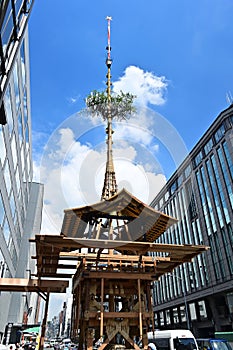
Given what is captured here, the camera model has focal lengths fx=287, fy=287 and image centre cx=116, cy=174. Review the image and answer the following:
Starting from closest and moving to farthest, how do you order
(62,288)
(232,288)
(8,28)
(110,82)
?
(8,28) < (62,288) < (110,82) < (232,288)

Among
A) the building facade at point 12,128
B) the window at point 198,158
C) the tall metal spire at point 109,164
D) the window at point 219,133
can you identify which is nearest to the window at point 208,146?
the window at point 219,133

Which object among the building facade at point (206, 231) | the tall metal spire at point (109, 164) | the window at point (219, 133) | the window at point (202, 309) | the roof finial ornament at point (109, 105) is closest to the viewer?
the tall metal spire at point (109, 164)

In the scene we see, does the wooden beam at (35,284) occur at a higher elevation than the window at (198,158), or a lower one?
lower

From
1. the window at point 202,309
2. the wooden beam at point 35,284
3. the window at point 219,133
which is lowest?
the wooden beam at point 35,284

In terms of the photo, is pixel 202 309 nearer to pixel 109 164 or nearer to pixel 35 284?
pixel 109 164

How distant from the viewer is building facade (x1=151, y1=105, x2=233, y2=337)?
1481 inches

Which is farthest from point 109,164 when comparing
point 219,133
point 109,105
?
point 219,133

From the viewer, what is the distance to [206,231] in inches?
1677

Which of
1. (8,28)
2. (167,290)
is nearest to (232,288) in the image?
(167,290)

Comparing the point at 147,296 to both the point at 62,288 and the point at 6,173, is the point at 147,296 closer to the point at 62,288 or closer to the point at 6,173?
the point at 62,288

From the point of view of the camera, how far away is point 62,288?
12031mm

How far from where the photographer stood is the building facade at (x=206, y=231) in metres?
37.6

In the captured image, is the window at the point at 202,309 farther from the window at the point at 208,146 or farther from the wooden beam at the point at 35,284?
the wooden beam at the point at 35,284

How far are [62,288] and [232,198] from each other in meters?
29.6
